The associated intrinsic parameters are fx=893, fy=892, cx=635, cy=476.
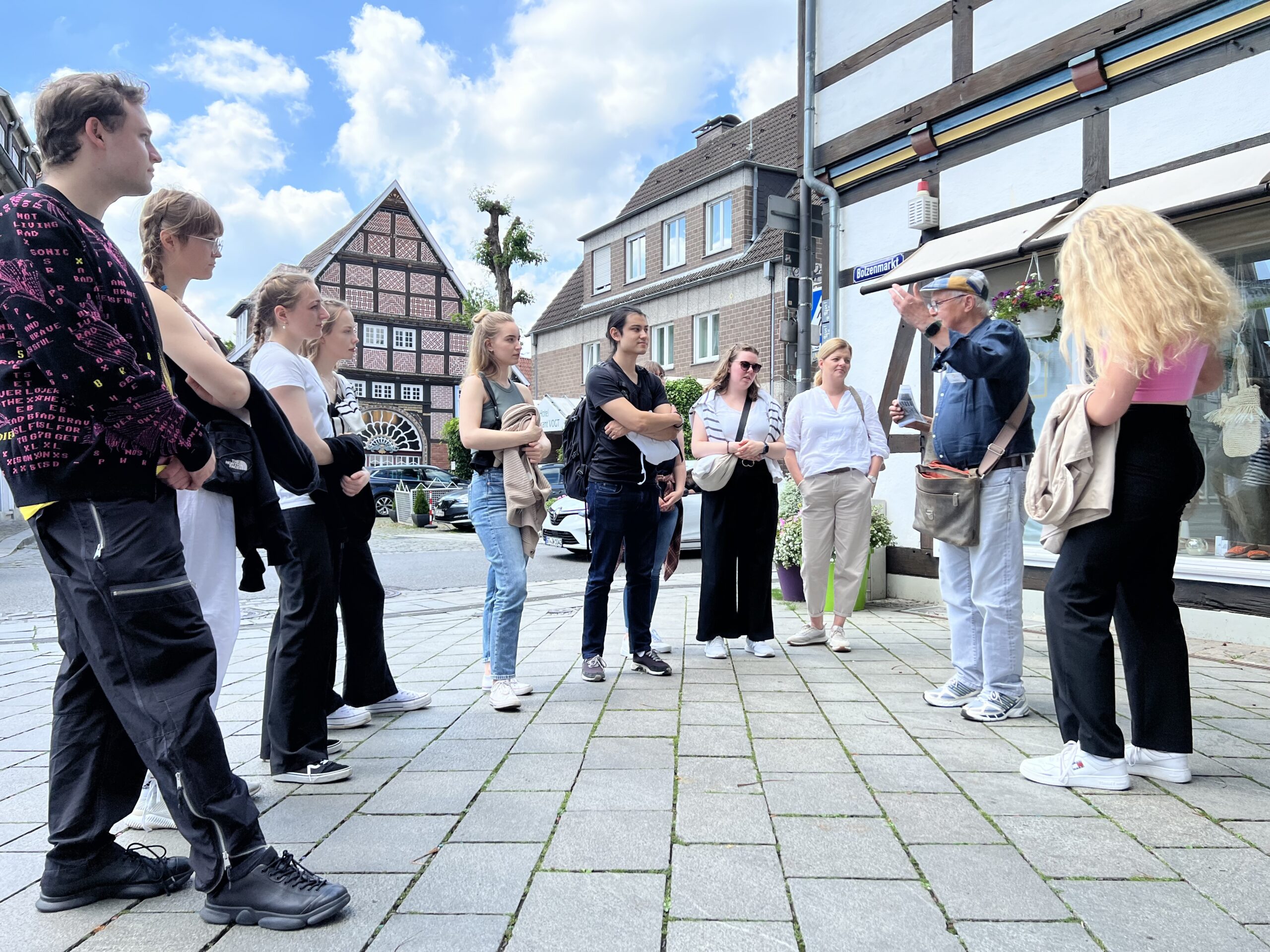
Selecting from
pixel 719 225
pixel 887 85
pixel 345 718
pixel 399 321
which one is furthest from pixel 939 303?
pixel 399 321

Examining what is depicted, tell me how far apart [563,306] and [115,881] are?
28831 millimetres

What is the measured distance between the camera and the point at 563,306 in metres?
30.2

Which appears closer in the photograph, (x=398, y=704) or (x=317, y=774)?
(x=317, y=774)

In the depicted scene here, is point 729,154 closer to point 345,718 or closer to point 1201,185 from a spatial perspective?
point 1201,185

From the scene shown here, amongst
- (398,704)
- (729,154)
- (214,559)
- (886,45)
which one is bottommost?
(398,704)

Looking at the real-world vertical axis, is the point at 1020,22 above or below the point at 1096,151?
above

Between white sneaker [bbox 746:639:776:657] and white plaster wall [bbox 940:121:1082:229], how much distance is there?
172 inches

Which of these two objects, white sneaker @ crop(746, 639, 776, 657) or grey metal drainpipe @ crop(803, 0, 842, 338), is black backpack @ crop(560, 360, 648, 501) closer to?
white sneaker @ crop(746, 639, 776, 657)

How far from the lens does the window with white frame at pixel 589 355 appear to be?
28094 millimetres

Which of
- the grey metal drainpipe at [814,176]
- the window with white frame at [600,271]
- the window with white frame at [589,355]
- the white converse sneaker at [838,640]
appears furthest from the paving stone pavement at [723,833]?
the window with white frame at [600,271]

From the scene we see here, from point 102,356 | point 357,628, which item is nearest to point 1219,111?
point 357,628

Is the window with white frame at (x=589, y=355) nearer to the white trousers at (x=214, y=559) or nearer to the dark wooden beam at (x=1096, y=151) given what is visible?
the dark wooden beam at (x=1096, y=151)

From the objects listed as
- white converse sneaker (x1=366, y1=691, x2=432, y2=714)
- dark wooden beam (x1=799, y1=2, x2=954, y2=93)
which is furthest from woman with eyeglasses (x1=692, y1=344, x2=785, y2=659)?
dark wooden beam (x1=799, y1=2, x2=954, y2=93)

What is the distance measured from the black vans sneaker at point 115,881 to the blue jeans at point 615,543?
8.54 ft
